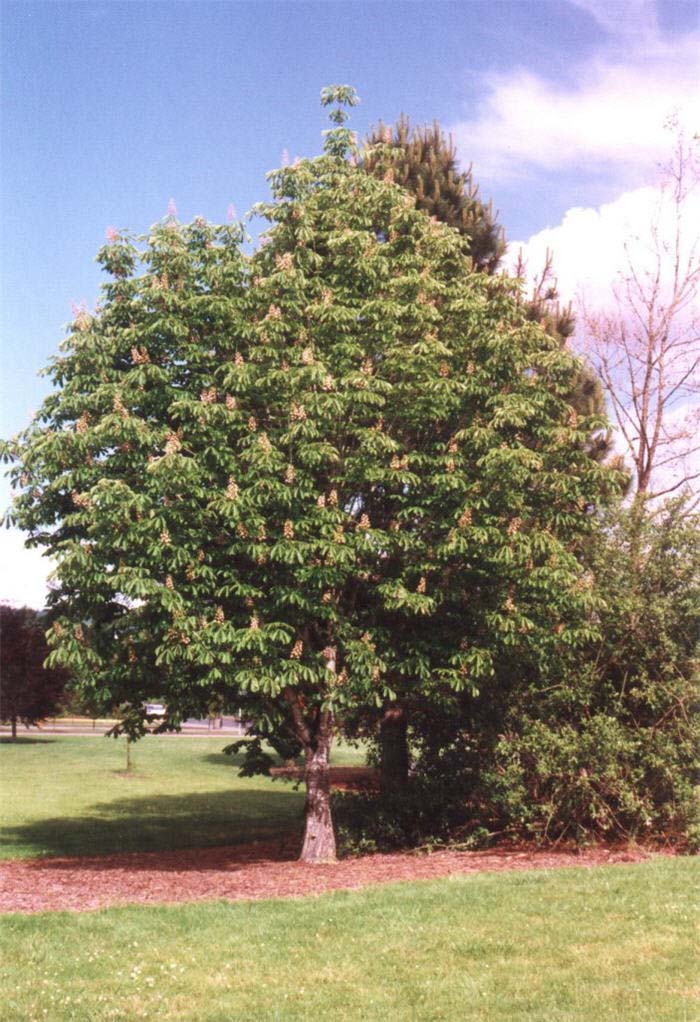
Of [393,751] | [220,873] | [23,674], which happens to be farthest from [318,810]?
[23,674]

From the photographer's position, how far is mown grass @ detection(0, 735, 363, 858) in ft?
67.1

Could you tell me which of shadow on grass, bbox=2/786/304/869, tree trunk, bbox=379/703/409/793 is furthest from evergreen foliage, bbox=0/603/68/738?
tree trunk, bbox=379/703/409/793

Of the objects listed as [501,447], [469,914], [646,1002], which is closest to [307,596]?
[501,447]

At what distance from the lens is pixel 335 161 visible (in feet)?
55.5

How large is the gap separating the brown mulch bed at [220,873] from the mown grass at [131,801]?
110 inches

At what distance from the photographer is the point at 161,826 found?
2270 centimetres

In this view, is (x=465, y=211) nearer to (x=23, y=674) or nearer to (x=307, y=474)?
(x=307, y=474)

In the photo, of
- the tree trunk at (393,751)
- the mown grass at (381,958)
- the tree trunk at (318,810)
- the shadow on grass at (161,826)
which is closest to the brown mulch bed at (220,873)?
the tree trunk at (318,810)

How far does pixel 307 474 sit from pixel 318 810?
618 centimetres

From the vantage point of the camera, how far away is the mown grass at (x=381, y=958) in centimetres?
741

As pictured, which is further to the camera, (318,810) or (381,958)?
(318,810)

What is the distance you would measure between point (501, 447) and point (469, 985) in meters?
7.79

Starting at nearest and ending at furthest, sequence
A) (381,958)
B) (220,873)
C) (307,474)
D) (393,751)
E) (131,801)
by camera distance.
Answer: (381,958) → (307,474) → (220,873) → (393,751) → (131,801)

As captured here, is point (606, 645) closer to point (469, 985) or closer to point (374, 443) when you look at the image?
point (374, 443)
